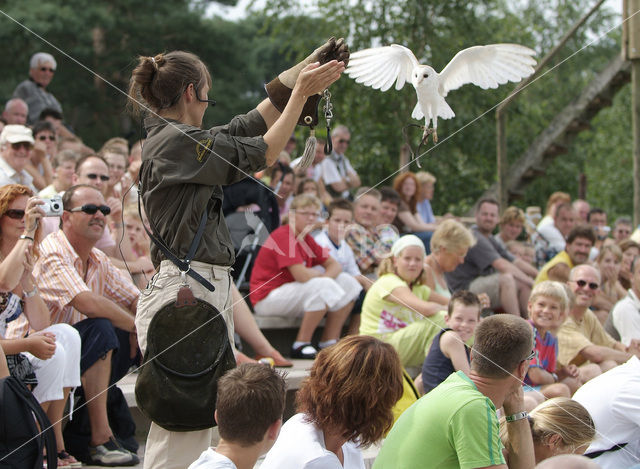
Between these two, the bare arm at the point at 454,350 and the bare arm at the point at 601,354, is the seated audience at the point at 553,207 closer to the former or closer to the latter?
the bare arm at the point at 601,354

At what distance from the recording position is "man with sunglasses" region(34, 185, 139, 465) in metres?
3.64

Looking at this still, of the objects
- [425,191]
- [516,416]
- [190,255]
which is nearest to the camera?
[190,255]

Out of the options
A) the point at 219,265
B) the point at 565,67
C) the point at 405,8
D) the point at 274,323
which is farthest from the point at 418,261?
the point at 565,67

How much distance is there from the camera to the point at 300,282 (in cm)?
497

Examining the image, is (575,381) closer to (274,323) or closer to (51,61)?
(274,323)

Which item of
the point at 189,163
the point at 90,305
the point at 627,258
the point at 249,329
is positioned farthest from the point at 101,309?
the point at 627,258

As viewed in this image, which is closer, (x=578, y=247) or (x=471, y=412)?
(x=471, y=412)

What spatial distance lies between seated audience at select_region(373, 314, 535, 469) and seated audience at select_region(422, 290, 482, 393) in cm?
112

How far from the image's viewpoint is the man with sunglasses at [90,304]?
3.64 meters

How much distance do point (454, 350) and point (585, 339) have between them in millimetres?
1561

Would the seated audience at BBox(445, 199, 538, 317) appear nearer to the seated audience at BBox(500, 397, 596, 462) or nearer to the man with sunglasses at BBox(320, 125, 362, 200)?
the man with sunglasses at BBox(320, 125, 362, 200)

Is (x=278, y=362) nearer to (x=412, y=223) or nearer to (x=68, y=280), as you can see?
(x=68, y=280)

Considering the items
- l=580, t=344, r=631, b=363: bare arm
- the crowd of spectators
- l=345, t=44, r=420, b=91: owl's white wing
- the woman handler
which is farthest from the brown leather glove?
l=580, t=344, r=631, b=363: bare arm

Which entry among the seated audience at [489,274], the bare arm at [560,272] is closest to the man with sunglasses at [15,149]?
the seated audience at [489,274]
